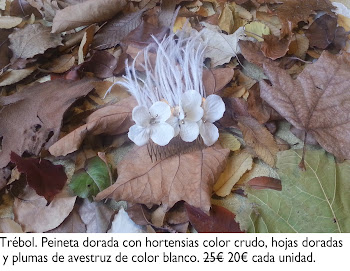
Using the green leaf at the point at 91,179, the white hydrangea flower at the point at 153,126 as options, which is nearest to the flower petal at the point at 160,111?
the white hydrangea flower at the point at 153,126

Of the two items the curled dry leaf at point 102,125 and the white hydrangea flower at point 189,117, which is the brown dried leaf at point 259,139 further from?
the curled dry leaf at point 102,125

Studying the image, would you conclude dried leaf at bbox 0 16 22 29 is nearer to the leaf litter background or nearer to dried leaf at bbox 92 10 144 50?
the leaf litter background

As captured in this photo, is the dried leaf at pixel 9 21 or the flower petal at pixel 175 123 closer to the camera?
the flower petal at pixel 175 123

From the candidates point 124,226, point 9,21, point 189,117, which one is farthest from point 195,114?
point 9,21

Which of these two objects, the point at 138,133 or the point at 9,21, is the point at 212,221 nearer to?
the point at 138,133

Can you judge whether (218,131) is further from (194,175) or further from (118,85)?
(118,85)

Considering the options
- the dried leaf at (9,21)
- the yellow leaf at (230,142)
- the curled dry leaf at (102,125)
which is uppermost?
the dried leaf at (9,21)

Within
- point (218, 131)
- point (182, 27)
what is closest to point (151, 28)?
point (182, 27)
